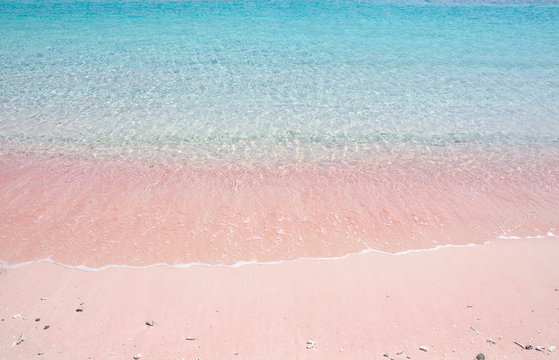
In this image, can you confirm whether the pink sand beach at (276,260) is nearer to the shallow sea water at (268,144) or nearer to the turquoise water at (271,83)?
the shallow sea water at (268,144)

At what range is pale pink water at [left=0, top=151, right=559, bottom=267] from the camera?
4.75 m

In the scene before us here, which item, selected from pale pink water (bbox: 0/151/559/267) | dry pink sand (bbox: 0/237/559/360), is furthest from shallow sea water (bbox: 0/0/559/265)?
dry pink sand (bbox: 0/237/559/360)

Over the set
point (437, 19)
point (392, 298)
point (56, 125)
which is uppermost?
point (437, 19)

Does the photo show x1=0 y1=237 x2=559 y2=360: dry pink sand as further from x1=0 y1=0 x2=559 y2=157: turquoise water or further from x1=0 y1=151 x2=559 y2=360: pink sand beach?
x1=0 y1=0 x2=559 y2=157: turquoise water

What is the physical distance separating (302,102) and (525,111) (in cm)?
496

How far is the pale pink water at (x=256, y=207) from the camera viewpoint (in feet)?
15.6

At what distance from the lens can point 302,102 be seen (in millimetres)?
9352

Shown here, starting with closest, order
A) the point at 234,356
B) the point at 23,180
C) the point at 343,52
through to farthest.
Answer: the point at 234,356
the point at 23,180
the point at 343,52

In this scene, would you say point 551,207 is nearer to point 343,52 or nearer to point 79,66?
point 343,52

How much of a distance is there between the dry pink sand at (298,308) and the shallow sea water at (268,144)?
349 millimetres

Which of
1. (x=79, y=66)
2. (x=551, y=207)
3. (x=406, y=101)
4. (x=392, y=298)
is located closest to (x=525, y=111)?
(x=406, y=101)

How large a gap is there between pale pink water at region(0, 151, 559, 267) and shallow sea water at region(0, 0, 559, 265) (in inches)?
1.1

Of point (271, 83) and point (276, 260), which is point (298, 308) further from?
point (271, 83)

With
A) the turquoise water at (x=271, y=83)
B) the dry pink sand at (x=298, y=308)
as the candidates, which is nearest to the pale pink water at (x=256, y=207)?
the dry pink sand at (x=298, y=308)
